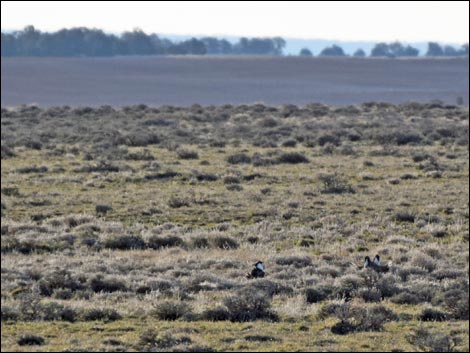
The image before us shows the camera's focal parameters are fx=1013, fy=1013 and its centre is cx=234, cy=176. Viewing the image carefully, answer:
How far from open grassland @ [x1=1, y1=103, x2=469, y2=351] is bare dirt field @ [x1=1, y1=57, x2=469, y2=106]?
156 feet

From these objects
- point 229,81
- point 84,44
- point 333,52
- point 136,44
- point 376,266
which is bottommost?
point 333,52

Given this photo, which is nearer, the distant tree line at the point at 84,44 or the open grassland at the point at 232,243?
the open grassland at the point at 232,243

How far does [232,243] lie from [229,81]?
285ft

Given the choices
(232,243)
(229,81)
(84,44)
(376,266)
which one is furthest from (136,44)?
(376,266)

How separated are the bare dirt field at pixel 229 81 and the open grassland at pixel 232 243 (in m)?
47.6

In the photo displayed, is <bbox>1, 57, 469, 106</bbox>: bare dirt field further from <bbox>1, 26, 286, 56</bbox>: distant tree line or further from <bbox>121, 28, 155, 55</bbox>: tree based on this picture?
→ <bbox>121, 28, 155, 55</bbox>: tree

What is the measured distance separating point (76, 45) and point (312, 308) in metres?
138

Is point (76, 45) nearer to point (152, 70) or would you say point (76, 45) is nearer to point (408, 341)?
point (152, 70)

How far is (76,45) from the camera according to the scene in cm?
14600

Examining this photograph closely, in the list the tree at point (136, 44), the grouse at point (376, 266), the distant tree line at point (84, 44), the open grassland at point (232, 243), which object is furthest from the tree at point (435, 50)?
the grouse at point (376, 266)

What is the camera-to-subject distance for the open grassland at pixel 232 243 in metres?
10.6

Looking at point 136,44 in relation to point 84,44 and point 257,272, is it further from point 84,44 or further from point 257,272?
point 257,272

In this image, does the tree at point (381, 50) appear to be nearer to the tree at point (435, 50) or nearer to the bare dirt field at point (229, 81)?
the tree at point (435, 50)

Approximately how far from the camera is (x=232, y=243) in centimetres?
1678
